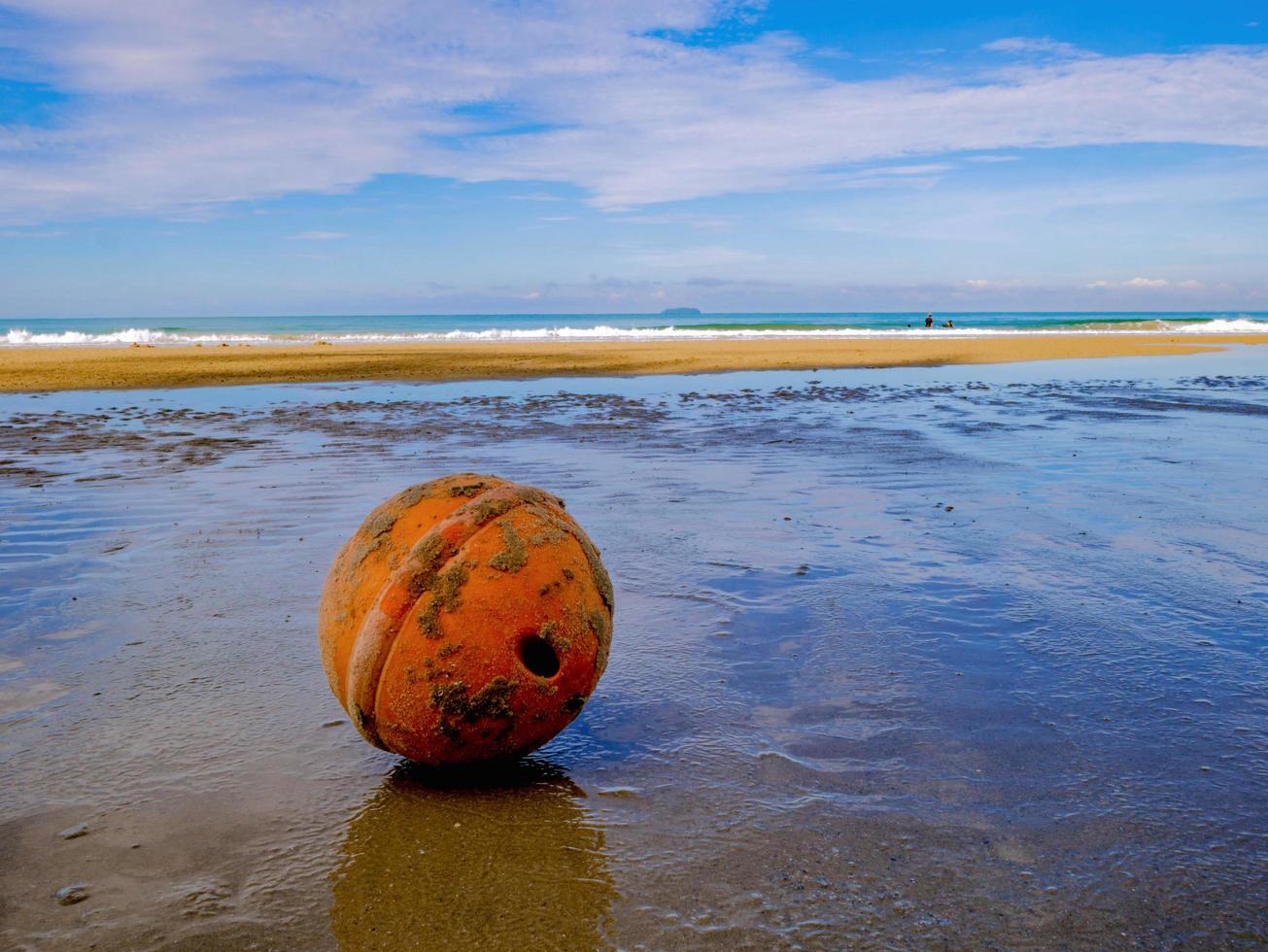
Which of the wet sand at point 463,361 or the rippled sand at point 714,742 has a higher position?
the wet sand at point 463,361

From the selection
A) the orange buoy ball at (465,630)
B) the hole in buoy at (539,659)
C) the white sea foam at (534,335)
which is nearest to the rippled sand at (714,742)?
the orange buoy ball at (465,630)

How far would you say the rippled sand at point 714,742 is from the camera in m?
3.12

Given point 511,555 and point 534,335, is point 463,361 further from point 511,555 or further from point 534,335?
point 534,335

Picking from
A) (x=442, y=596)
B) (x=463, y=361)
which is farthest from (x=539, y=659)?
(x=463, y=361)

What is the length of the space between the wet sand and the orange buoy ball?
2435 centimetres

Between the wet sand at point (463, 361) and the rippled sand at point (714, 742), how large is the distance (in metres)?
18.8

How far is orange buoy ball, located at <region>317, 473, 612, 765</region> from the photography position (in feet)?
12.3

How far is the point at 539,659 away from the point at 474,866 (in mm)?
922

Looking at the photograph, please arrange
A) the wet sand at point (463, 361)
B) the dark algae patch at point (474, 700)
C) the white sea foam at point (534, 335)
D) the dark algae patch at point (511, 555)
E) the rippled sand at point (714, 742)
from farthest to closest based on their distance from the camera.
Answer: the white sea foam at point (534, 335), the wet sand at point (463, 361), the dark algae patch at point (511, 555), the dark algae patch at point (474, 700), the rippled sand at point (714, 742)

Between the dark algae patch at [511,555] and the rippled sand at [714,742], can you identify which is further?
the dark algae patch at [511,555]

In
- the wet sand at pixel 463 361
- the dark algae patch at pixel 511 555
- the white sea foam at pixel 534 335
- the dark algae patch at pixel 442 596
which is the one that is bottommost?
the dark algae patch at pixel 442 596

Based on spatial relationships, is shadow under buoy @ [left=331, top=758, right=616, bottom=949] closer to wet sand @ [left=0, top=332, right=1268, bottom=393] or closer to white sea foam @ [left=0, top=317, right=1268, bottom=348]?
wet sand @ [left=0, top=332, right=1268, bottom=393]

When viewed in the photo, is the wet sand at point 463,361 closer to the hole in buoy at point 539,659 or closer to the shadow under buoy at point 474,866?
the hole in buoy at point 539,659

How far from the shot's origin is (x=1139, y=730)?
4.37 m
